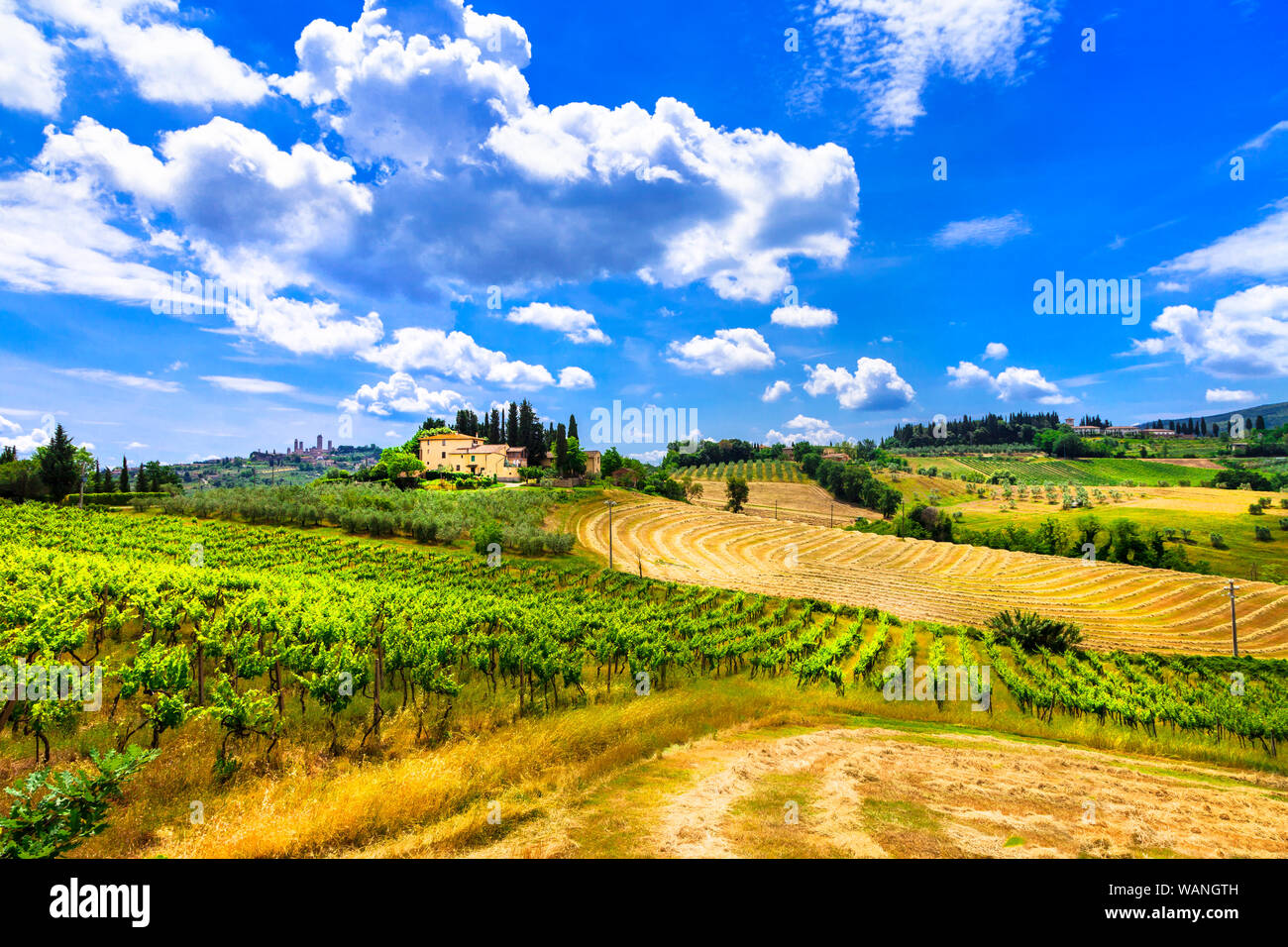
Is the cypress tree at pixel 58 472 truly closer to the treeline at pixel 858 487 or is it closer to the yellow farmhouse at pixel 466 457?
the yellow farmhouse at pixel 466 457

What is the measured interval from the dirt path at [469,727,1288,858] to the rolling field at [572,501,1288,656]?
138 ft

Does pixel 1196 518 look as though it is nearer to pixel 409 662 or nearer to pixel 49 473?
pixel 409 662

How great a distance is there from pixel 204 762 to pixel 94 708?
5.00 m

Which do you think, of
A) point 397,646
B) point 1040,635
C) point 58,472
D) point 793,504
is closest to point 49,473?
point 58,472

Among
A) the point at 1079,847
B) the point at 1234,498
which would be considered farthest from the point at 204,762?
the point at 1234,498

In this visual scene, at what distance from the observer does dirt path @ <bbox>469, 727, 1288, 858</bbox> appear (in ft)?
29.0

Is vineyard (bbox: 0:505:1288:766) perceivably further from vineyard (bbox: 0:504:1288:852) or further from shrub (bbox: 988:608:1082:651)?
shrub (bbox: 988:608:1082:651)

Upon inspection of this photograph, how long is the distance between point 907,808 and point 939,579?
2832 inches

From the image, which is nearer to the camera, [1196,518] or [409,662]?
[409,662]

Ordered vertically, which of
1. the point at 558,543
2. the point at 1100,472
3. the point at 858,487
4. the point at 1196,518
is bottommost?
the point at 1196,518

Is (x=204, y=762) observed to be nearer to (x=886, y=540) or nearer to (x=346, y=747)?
(x=346, y=747)

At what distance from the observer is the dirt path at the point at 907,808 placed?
8852 mm

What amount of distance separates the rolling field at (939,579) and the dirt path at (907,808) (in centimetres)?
4210

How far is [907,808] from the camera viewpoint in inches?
A: 417
